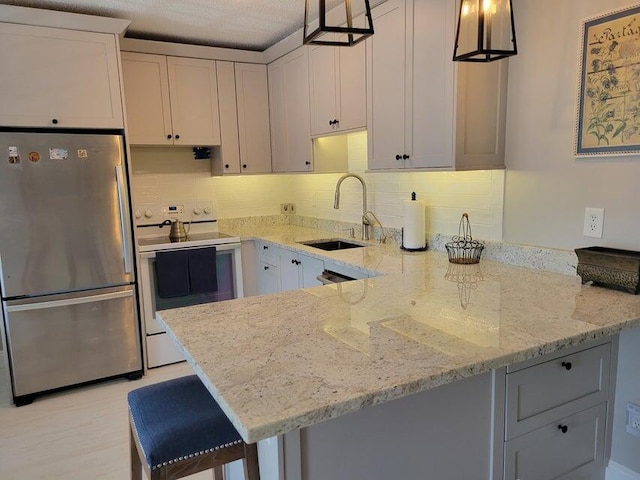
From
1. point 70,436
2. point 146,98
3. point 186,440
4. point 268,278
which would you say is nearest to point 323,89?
point 146,98

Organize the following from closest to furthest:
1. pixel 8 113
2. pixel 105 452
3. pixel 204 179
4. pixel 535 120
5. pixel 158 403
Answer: pixel 158 403, pixel 535 120, pixel 105 452, pixel 8 113, pixel 204 179

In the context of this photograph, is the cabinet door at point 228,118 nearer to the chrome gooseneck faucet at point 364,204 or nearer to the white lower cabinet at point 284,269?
the white lower cabinet at point 284,269

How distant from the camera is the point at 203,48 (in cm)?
362

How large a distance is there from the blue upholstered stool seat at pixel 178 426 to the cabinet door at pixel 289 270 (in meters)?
1.74

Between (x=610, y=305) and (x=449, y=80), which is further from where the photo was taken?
(x=449, y=80)

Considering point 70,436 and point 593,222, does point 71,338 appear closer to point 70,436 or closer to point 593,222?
point 70,436

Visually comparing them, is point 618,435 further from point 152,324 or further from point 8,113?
point 8,113

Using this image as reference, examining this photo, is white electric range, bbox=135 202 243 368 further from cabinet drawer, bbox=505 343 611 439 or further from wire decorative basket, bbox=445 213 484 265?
cabinet drawer, bbox=505 343 611 439

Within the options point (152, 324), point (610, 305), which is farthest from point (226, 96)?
point (610, 305)

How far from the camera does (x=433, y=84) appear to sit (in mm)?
2258

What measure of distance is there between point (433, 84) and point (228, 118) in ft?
6.72

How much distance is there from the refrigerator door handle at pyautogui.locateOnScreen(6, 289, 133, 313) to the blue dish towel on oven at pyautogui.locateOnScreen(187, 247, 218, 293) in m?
0.48

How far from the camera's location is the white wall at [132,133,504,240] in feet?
8.13

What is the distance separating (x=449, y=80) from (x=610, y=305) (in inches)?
47.9
